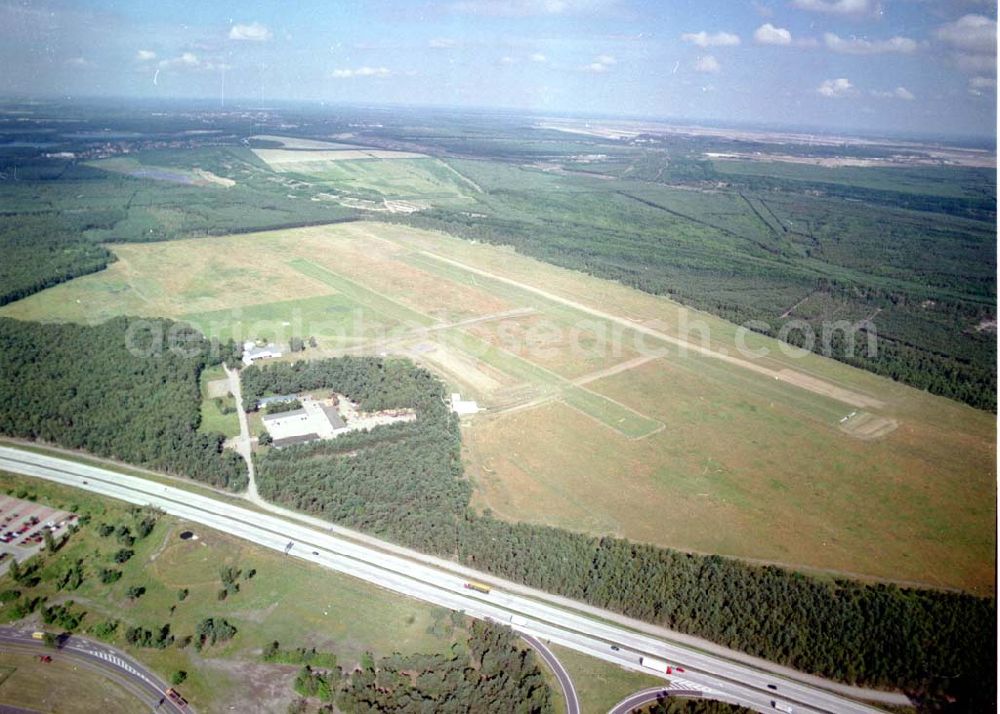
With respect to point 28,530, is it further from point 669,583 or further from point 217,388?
point 669,583

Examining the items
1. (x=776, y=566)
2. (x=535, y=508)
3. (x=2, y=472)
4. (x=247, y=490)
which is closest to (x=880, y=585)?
(x=776, y=566)

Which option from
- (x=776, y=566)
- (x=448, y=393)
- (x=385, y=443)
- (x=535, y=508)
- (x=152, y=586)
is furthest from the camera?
(x=448, y=393)

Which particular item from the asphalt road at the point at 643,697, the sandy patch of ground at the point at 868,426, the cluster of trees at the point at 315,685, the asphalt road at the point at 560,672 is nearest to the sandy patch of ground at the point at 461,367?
the asphalt road at the point at 560,672

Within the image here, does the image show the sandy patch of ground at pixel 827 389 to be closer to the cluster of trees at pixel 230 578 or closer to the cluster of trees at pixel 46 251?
the cluster of trees at pixel 230 578

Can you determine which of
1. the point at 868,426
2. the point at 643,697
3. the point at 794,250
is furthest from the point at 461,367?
the point at 794,250

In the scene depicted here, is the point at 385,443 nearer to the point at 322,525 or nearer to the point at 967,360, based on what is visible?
the point at 322,525

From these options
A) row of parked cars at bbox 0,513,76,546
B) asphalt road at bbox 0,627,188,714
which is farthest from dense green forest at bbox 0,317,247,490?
asphalt road at bbox 0,627,188,714
